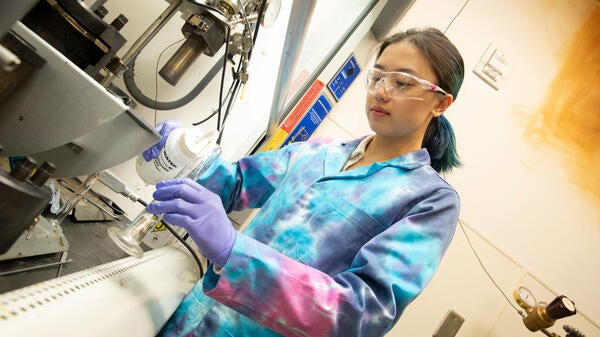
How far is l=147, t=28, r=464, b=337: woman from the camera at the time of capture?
19.9 inches

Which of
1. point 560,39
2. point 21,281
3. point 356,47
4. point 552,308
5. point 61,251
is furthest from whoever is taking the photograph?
point 560,39

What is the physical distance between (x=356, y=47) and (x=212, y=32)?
1019 millimetres

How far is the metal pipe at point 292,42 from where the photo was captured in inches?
Answer: 23.8

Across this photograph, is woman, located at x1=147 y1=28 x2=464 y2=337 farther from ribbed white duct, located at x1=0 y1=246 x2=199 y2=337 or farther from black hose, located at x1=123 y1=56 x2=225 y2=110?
black hose, located at x1=123 y1=56 x2=225 y2=110

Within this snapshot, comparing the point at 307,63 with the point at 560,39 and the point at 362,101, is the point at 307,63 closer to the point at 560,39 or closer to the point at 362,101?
the point at 362,101

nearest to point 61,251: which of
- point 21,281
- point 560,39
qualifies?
point 21,281

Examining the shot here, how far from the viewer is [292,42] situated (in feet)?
2.41

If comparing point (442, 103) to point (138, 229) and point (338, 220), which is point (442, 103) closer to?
point (338, 220)

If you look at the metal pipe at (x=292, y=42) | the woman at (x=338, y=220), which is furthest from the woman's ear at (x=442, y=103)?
the metal pipe at (x=292, y=42)

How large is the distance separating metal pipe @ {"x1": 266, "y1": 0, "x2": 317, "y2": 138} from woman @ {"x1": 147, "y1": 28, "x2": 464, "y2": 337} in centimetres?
20

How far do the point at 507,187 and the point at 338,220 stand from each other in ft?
4.65

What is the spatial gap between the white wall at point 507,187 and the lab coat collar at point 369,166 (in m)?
0.76

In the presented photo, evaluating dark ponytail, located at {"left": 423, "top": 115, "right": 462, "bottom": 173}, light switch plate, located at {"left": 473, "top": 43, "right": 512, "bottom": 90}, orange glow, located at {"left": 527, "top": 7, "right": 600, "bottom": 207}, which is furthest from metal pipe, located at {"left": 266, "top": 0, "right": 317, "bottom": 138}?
orange glow, located at {"left": 527, "top": 7, "right": 600, "bottom": 207}

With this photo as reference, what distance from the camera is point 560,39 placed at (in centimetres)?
185
